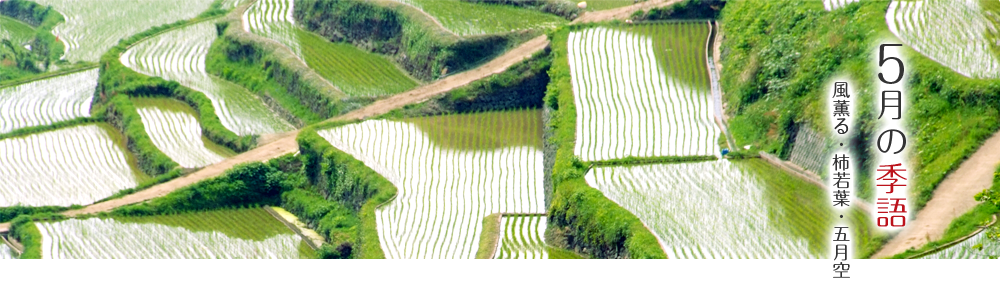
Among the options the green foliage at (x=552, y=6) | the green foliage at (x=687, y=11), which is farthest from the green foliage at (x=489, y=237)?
the green foliage at (x=552, y=6)

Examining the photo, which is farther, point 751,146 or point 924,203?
point 751,146

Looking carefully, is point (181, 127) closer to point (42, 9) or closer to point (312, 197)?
point (312, 197)

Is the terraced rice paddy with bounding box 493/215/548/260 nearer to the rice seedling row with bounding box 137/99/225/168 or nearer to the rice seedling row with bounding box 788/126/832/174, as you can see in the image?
the rice seedling row with bounding box 788/126/832/174

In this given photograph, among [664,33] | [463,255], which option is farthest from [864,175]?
[664,33]

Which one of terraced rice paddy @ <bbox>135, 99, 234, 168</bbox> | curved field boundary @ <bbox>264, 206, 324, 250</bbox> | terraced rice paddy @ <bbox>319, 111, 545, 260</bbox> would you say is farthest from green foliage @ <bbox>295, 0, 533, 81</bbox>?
curved field boundary @ <bbox>264, 206, 324, 250</bbox>

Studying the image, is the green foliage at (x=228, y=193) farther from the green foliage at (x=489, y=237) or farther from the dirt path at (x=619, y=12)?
the dirt path at (x=619, y=12)

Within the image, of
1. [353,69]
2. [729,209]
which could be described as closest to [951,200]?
[729,209]
